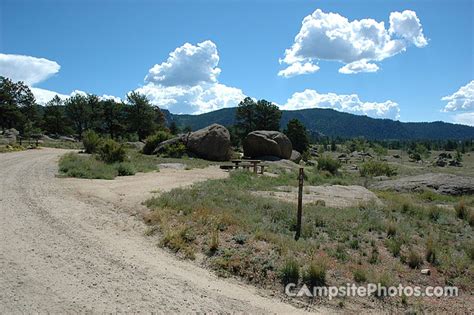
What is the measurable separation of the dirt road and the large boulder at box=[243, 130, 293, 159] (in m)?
23.7

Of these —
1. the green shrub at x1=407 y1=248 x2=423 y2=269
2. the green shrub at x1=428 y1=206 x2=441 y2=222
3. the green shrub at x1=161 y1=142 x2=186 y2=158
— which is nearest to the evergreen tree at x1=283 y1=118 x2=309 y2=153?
the green shrub at x1=161 y1=142 x2=186 y2=158

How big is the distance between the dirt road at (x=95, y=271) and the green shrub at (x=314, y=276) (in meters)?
0.98

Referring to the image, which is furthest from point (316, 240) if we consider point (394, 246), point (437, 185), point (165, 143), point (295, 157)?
point (295, 157)

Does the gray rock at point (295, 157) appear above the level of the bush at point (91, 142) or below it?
below

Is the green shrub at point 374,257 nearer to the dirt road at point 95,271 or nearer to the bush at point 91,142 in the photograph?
the dirt road at point 95,271

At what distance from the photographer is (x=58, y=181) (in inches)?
617

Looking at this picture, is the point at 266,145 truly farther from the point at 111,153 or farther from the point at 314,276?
the point at 314,276

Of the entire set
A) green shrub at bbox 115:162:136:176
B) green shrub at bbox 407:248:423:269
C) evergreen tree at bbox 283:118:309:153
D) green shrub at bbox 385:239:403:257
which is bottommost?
green shrub at bbox 407:248:423:269

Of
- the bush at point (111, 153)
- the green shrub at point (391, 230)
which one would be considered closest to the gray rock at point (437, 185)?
the green shrub at point (391, 230)

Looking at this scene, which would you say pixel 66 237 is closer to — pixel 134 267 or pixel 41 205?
pixel 134 267

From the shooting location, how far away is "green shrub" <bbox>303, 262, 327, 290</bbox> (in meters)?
7.07

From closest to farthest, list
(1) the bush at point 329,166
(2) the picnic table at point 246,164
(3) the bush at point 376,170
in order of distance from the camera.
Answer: (2) the picnic table at point 246,164, (1) the bush at point 329,166, (3) the bush at point 376,170

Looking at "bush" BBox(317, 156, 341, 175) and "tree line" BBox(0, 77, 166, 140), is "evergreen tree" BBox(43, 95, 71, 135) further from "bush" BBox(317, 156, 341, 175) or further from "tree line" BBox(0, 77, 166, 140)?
"bush" BBox(317, 156, 341, 175)

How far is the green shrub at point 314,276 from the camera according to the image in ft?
23.2
